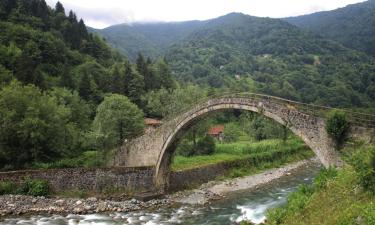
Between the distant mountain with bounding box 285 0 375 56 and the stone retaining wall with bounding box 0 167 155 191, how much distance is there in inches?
4048

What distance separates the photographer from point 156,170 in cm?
3186

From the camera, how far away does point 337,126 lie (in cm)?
1694

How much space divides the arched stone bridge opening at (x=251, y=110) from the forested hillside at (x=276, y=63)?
4997 cm

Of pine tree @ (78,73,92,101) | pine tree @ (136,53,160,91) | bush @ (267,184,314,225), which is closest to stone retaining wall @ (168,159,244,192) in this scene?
bush @ (267,184,314,225)

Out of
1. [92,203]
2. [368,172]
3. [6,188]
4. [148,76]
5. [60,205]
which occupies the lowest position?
[92,203]

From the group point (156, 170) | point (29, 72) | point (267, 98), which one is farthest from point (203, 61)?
point (267, 98)

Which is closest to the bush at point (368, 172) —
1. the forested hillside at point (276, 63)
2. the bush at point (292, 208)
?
the bush at point (292, 208)

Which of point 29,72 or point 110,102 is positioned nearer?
point 110,102

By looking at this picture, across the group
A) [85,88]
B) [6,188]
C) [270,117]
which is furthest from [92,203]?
[85,88]

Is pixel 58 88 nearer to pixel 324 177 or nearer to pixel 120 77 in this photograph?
pixel 120 77

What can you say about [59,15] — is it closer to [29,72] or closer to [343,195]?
[29,72]

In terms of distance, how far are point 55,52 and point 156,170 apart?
133 ft

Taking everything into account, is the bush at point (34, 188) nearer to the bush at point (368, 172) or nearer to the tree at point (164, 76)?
the bush at point (368, 172)

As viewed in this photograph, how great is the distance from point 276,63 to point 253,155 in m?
88.1
